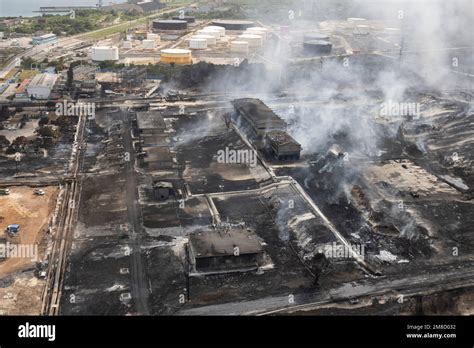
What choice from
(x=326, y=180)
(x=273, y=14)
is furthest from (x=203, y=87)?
(x=273, y=14)

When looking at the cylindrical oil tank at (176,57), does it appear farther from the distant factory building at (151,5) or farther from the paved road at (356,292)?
the distant factory building at (151,5)

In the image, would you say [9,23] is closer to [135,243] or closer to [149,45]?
[149,45]

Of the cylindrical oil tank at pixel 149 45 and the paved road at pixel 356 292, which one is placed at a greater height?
the cylindrical oil tank at pixel 149 45

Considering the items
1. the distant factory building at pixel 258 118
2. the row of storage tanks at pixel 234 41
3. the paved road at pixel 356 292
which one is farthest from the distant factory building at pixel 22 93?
the paved road at pixel 356 292

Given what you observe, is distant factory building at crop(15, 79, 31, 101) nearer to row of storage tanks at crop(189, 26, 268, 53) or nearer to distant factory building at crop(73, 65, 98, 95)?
distant factory building at crop(73, 65, 98, 95)

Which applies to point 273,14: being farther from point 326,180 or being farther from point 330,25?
point 326,180

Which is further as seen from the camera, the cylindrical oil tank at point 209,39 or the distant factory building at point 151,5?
the distant factory building at point 151,5

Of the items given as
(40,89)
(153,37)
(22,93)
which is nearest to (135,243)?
(40,89)

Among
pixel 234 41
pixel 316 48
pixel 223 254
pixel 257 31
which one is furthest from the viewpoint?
pixel 257 31
